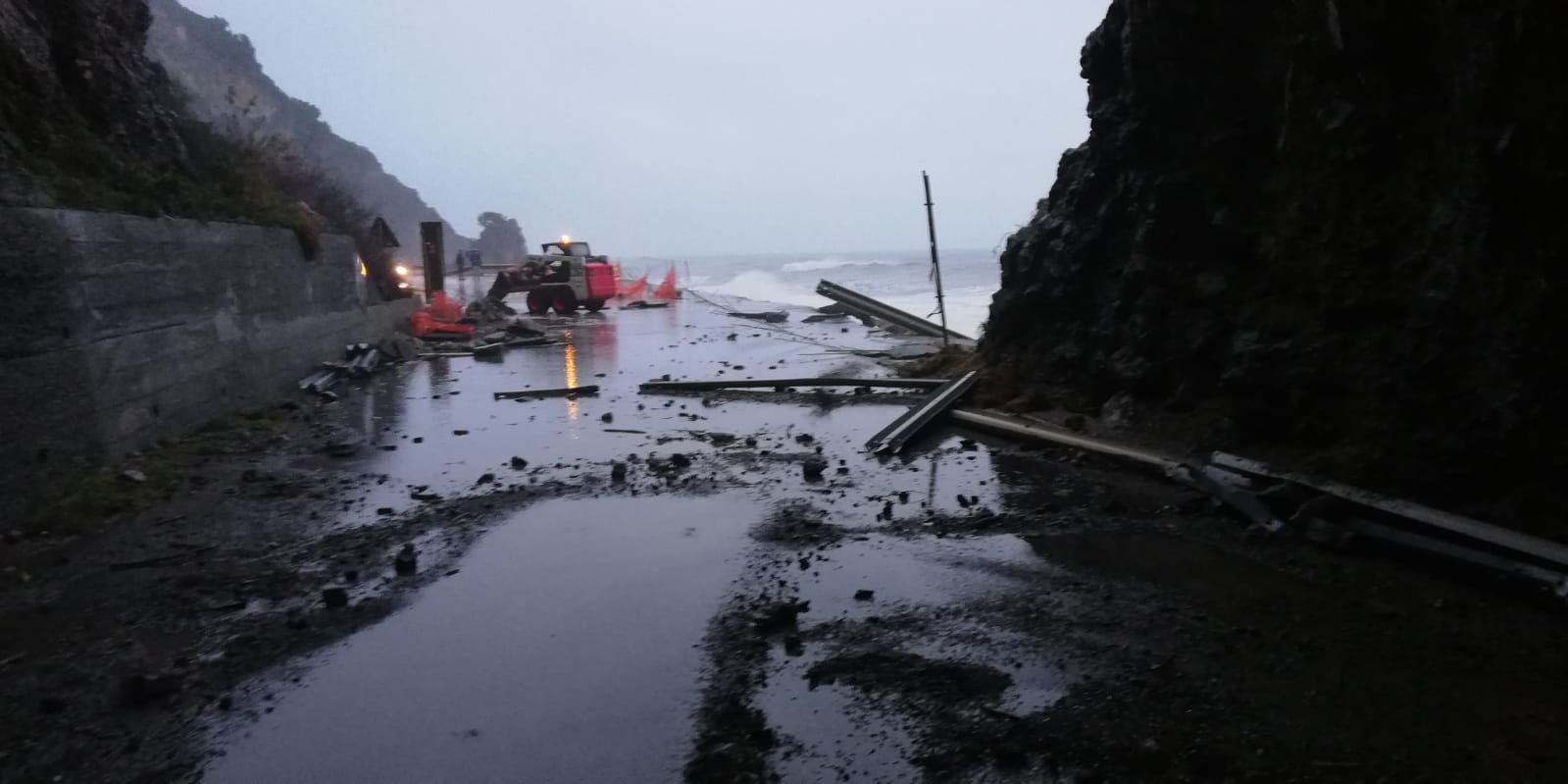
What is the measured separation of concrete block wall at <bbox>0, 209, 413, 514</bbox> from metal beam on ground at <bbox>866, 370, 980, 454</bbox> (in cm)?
665

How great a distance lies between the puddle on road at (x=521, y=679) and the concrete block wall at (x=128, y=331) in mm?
3474

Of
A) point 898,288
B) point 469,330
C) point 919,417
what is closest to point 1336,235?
point 919,417

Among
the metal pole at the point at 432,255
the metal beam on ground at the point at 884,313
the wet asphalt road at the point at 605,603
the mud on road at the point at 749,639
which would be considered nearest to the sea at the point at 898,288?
the metal beam on ground at the point at 884,313

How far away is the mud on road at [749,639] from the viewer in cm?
380

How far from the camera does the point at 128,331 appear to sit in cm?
859

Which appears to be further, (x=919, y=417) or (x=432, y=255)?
(x=432, y=255)

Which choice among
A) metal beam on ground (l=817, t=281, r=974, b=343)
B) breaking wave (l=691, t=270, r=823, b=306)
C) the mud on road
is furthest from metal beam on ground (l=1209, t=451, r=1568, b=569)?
breaking wave (l=691, t=270, r=823, b=306)

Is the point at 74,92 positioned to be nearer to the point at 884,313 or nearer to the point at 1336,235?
the point at 1336,235

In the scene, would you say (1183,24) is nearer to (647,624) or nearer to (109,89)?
(647,624)

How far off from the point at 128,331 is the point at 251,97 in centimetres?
5189

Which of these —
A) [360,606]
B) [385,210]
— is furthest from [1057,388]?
[385,210]

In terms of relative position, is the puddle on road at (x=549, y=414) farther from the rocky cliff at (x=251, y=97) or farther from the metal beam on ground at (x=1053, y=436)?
the rocky cliff at (x=251, y=97)

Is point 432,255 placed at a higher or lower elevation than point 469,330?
higher

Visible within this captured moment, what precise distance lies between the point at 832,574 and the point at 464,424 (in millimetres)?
6663
